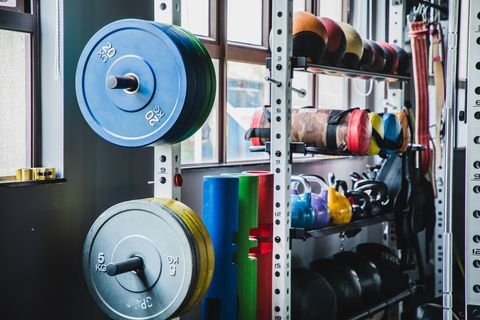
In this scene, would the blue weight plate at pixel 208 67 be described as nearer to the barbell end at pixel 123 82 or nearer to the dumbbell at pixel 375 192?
the barbell end at pixel 123 82

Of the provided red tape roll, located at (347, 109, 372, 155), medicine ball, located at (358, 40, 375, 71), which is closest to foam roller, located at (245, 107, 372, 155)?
red tape roll, located at (347, 109, 372, 155)

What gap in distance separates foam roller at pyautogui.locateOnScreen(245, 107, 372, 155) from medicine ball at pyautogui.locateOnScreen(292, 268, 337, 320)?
604mm

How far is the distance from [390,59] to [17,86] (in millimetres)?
2028

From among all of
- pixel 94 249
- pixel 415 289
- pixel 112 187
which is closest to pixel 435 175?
pixel 415 289

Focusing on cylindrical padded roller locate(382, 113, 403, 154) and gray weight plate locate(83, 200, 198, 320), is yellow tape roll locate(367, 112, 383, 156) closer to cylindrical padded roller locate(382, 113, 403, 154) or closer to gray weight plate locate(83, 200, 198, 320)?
cylindrical padded roller locate(382, 113, 403, 154)

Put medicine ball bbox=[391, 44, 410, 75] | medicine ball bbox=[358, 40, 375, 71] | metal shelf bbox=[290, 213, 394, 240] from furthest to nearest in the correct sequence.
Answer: medicine ball bbox=[391, 44, 410, 75], medicine ball bbox=[358, 40, 375, 71], metal shelf bbox=[290, 213, 394, 240]

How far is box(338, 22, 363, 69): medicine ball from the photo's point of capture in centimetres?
333

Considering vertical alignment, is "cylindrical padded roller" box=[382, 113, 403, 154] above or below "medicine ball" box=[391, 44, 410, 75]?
below

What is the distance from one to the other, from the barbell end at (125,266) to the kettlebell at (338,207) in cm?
127

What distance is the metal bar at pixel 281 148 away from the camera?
2801mm

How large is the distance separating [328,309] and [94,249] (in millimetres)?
1297

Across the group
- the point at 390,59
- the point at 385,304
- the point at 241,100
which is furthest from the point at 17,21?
the point at 385,304

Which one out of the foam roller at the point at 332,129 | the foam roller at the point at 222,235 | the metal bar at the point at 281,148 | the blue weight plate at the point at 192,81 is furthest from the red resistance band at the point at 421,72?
the blue weight plate at the point at 192,81

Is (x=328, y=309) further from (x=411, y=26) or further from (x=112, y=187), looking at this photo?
(x=411, y=26)
